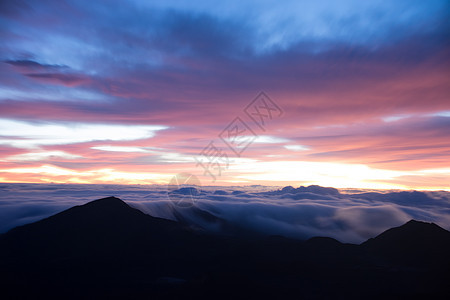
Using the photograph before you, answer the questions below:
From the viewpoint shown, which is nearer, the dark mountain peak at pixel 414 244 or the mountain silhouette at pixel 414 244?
the mountain silhouette at pixel 414 244

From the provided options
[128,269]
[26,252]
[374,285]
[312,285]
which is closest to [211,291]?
[312,285]

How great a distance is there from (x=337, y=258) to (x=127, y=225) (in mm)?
125377

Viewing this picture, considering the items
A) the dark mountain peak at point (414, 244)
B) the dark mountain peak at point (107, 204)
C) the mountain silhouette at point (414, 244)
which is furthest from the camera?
the dark mountain peak at point (107, 204)

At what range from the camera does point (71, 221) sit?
172m

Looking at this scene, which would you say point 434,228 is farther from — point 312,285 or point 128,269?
point 128,269

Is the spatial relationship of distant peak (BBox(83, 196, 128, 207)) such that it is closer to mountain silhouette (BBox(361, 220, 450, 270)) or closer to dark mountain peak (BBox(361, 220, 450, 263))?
dark mountain peak (BBox(361, 220, 450, 263))

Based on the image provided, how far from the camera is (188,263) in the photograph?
400 ft

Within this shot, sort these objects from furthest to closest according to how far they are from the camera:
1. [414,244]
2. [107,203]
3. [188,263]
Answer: [107,203]
[414,244]
[188,263]

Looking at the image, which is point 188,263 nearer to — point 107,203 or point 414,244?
point 107,203

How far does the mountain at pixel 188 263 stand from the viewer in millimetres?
81062

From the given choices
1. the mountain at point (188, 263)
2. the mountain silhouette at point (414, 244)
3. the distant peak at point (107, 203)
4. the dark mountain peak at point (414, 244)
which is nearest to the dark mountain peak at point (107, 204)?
the distant peak at point (107, 203)

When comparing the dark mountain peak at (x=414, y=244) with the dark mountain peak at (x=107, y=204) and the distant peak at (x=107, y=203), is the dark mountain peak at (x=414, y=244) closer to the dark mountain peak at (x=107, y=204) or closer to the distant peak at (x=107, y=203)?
the dark mountain peak at (x=107, y=204)

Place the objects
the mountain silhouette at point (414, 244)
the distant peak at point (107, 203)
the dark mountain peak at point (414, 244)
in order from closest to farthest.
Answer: the mountain silhouette at point (414, 244) < the dark mountain peak at point (414, 244) < the distant peak at point (107, 203)

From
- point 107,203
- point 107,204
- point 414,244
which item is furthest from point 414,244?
point 107,203
